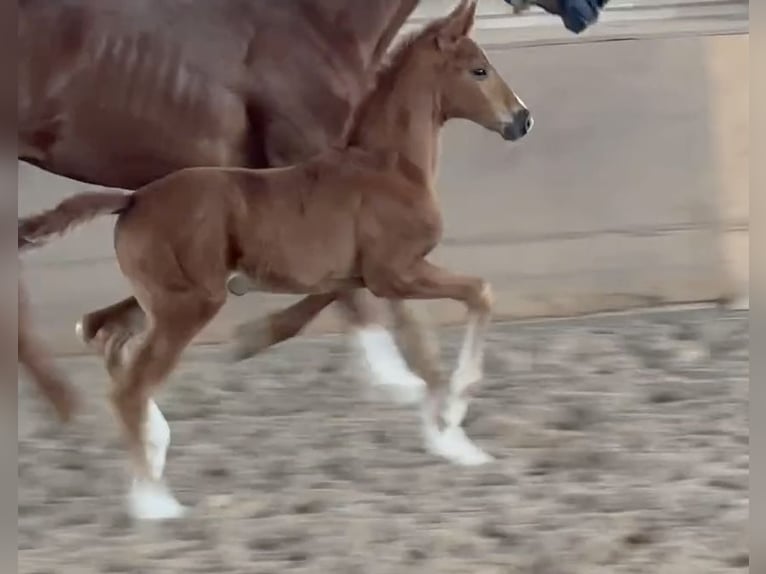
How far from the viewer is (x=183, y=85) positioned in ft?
2.85

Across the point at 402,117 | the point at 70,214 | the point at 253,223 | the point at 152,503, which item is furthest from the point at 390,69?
the point at 152,503

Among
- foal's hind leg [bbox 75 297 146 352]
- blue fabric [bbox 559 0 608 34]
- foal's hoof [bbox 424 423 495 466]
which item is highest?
blue fabric [bbox 559 0 608 34]

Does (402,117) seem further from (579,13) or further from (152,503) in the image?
(152,503)

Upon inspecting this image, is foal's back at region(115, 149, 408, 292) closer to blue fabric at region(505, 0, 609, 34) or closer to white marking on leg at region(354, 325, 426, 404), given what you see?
white marking on leg at region(354, 325, 426, 404)

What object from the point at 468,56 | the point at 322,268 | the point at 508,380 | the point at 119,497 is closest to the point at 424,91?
the point at 468,56

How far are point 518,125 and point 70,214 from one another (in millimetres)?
356

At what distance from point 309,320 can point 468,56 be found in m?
0.25

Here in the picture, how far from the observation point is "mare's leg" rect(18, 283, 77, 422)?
88 centimetres

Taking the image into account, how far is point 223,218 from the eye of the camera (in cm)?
82

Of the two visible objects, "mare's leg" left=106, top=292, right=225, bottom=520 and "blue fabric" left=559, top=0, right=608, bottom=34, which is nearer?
"mare's leg" left=106, top=292, right=225, bottom=520

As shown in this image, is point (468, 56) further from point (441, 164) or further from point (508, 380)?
point (508, 380)

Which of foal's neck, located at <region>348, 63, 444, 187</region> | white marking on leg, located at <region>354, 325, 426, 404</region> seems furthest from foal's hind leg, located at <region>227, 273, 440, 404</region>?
foal's neck, located at <region>348, 63, 444, 187</region>

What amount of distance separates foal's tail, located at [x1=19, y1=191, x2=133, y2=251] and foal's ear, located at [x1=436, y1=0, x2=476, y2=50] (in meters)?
0.27

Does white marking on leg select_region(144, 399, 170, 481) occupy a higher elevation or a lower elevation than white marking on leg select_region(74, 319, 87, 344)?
lower
